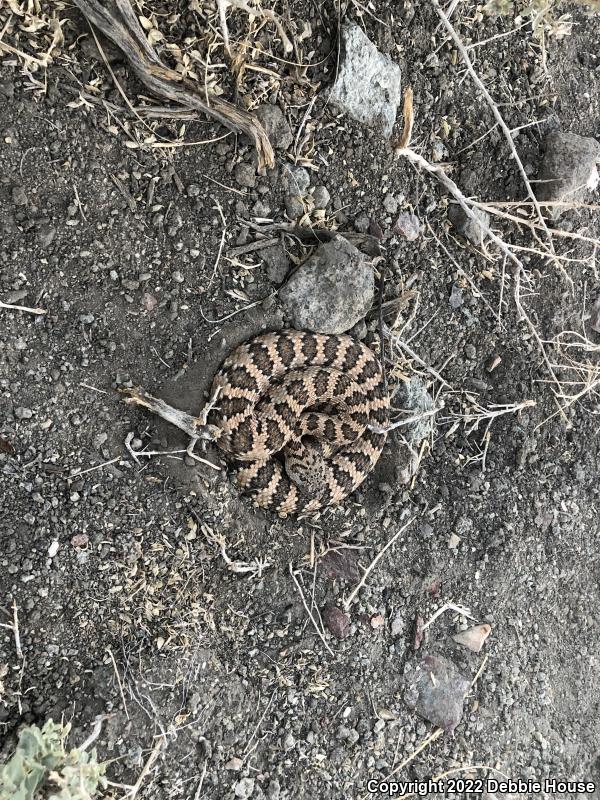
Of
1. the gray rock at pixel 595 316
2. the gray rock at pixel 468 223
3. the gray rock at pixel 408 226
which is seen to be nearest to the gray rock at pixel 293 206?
the gray rock at pixel 408 226

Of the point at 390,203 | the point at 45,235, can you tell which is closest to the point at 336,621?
the point at 390,203

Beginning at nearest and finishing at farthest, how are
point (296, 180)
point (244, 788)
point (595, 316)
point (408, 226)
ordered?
point (244, 788)
point (296, 180)
point (408, 226)
point (595, 316)

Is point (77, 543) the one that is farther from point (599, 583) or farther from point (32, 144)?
point (599, 583)

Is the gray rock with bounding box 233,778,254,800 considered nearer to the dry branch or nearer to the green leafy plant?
the green leafy plant

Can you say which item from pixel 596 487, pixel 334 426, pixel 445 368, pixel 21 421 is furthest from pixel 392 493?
pixel 21 421

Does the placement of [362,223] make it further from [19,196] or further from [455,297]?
[19,196]

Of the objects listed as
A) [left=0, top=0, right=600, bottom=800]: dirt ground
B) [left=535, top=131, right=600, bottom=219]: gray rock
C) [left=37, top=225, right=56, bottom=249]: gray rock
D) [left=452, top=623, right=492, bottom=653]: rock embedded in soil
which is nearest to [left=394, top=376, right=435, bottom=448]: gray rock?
[left=0, top=0, right=600, bottom=800]: dirt ground
